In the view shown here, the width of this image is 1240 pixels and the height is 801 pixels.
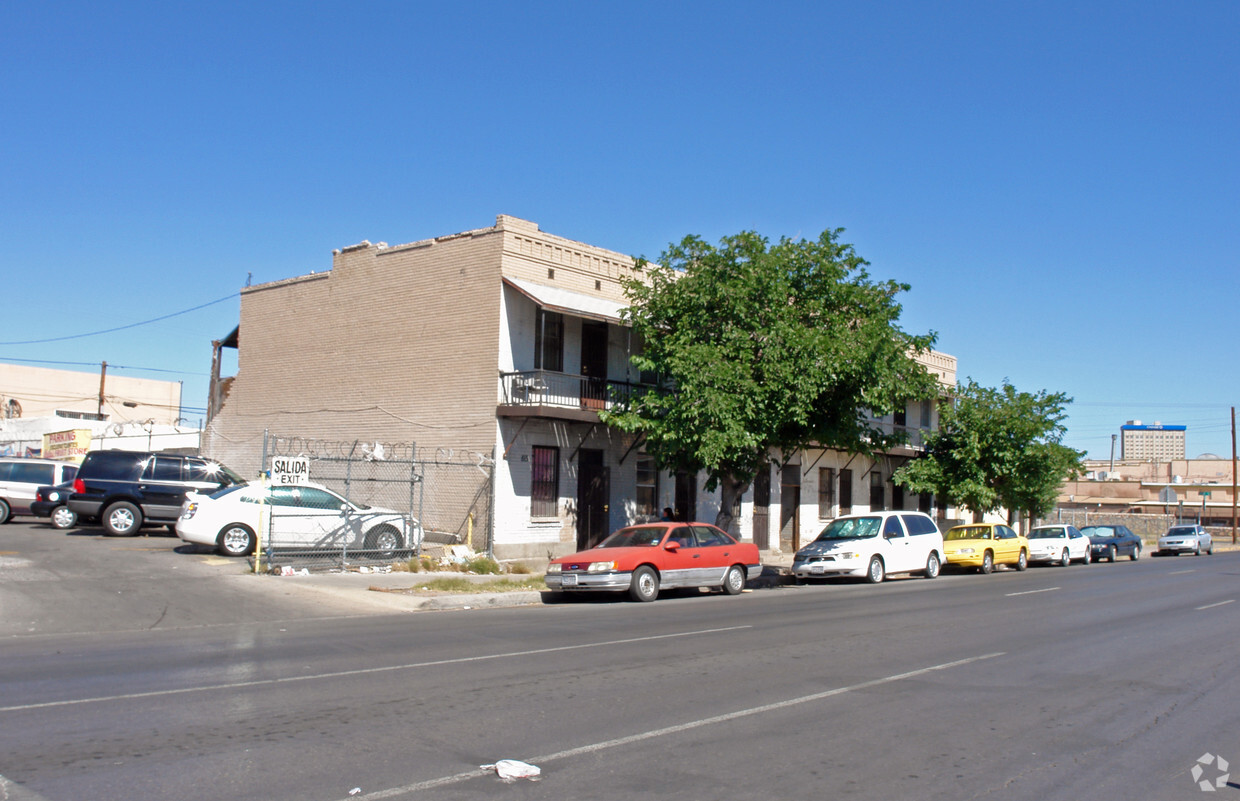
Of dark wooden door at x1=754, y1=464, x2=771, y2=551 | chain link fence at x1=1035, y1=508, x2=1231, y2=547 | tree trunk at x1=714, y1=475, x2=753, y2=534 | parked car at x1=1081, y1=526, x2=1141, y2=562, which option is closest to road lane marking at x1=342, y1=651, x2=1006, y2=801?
tree trunk at x1=714, y1=475, x2=753, y2=534

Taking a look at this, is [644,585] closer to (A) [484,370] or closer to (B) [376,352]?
(A) [484,370]

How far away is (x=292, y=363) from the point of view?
28.4 metres

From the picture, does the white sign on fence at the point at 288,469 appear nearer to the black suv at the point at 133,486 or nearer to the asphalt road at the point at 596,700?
the asphalt road at the point at 596,700

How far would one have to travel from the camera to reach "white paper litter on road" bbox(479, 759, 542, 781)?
236 inches

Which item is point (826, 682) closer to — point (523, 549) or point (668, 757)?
point (668, 757)

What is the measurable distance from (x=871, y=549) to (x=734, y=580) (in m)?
4.75

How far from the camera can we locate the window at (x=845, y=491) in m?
36.4

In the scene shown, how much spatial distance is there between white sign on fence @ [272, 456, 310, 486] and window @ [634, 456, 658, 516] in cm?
1132

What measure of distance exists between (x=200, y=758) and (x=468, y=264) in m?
18.8

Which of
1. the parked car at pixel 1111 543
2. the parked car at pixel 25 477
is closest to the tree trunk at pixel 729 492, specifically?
the parked car at pixel 25 477

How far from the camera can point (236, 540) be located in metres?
19.8

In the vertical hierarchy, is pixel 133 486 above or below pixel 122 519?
above

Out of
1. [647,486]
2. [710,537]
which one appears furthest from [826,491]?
[710,537]

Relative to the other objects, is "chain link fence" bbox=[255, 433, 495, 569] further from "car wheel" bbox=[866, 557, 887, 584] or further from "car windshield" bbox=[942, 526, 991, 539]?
"car windshield" bbox=[942, 526, 991, 539]
